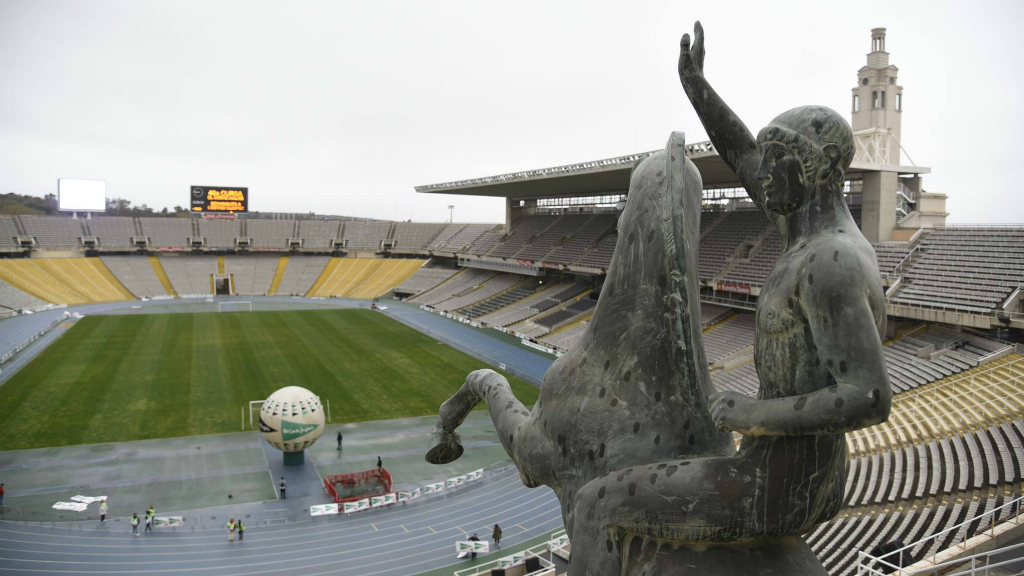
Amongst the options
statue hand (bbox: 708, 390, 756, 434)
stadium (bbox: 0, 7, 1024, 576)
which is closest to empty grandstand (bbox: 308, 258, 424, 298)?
stadium (bbox: 0, 7, 1024, 576)

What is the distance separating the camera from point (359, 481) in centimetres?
1916

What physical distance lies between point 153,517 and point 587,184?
115 ft

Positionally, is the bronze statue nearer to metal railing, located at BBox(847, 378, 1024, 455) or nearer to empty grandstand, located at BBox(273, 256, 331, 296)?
metal railing, located at BBox(847, 378, 1024, 455)

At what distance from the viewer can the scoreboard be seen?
69.9 m

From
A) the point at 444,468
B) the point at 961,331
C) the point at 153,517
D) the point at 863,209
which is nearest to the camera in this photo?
the point at 153,517

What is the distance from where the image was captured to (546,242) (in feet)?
185

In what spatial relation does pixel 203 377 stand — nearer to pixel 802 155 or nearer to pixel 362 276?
pixel 802 155

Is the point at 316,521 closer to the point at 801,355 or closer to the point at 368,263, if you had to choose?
the point at 801,355

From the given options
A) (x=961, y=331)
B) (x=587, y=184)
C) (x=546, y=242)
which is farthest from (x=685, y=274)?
(x=546, y=242)

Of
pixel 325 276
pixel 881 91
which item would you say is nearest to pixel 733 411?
pixel 881 91

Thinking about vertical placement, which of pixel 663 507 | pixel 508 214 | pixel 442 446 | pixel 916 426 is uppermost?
pixel 508 214

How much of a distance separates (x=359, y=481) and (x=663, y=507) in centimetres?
1753

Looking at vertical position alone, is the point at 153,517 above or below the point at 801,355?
below

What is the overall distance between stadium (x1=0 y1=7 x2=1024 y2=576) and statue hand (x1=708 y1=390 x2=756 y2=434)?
1.61 meters
